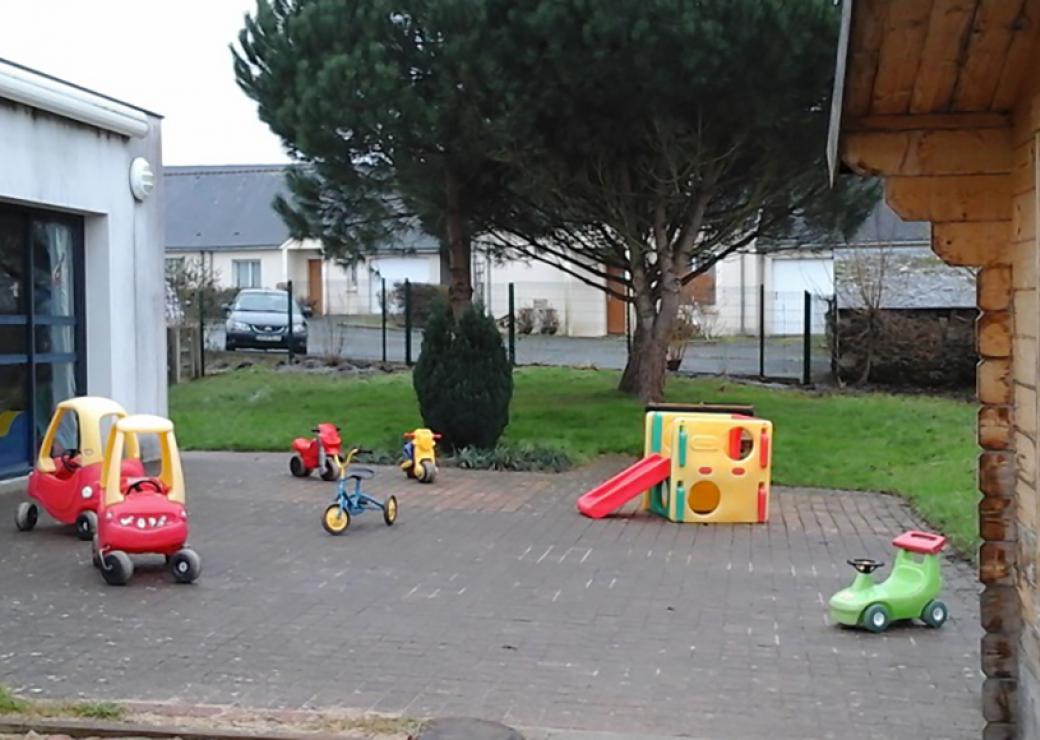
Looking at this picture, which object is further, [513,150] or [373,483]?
[513,150]

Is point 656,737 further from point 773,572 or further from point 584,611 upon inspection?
point 773,572

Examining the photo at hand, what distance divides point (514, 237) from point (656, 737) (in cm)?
1590

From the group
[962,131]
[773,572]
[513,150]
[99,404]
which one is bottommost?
[773,572]

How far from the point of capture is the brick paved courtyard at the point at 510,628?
5.82 m

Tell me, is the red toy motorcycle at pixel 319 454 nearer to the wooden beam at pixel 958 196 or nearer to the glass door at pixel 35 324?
the glass door at pixel 35 324

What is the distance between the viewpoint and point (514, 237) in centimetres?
2078

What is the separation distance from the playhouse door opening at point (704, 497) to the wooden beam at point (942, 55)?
6430 mm

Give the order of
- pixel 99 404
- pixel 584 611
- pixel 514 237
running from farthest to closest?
pixel 514 237 < pixel 99 404 < pixel 584 611

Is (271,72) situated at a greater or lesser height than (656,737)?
greater

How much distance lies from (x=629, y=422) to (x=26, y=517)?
914cm

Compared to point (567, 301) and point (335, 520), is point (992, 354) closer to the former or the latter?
point (335, 520)

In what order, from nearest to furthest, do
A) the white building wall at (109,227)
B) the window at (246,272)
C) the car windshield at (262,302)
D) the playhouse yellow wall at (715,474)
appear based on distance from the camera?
the playhouse yellow wall at (715,474)
the white building wall at (109,227)
the car windshield at (262,302)
the window at (246,272)

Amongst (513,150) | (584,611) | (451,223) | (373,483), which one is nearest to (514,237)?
(451,223)

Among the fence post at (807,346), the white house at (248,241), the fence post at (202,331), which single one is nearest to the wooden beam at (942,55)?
the fence post at (807,346)
